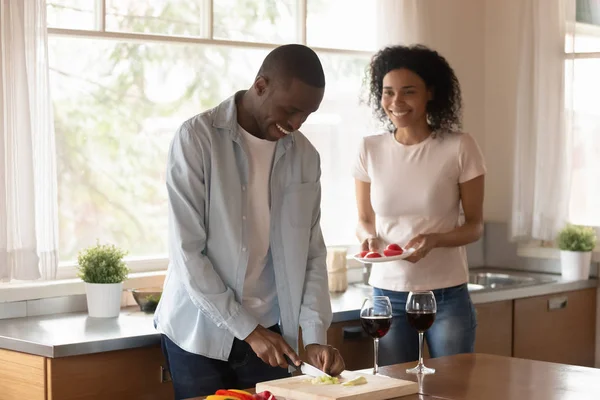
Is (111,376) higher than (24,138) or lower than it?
lower

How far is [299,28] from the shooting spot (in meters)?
4.36

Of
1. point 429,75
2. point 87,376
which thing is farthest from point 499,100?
point 87,376

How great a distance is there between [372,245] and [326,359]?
2.99ft

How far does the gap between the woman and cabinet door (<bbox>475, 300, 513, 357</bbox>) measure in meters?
0.78

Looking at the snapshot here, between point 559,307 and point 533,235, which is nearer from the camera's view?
point 559,307

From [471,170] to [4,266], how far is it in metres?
1.54

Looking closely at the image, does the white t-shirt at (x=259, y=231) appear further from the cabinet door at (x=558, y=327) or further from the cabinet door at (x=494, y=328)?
the cabinet door at (x=558, y=327)

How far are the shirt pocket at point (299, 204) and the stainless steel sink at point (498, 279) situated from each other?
207 cm

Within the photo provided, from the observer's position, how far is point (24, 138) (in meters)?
3.30

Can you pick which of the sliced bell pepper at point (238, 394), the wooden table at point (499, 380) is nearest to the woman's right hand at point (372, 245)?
the wooden table at point (499, 380)

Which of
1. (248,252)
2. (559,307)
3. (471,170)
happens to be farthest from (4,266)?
(559,307)

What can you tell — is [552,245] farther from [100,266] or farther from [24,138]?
[24,138]

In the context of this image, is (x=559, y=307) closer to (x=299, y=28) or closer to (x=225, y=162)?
(x=299, y=28)

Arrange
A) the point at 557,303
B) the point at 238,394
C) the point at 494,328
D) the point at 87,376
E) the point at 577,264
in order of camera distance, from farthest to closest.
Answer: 1. the point at 577,264
2. the point at 557,303
3. the point at 494,328
4. the point at 87,376
5. the point at 238,394
